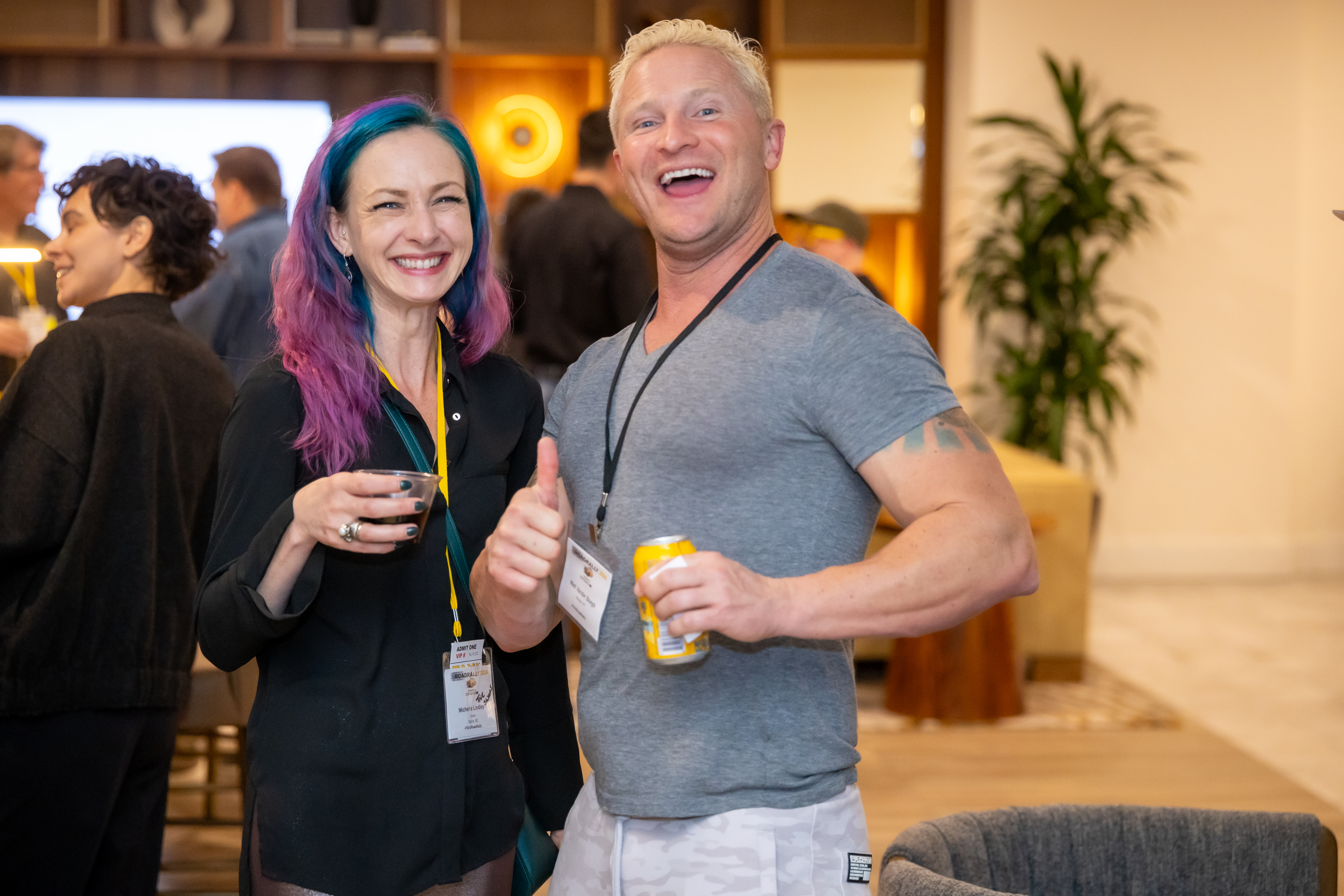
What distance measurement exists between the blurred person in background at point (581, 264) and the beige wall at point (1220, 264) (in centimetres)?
256

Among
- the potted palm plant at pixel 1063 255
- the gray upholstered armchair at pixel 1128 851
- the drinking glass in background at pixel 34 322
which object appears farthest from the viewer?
the potted palm plant at pixel 1063 255

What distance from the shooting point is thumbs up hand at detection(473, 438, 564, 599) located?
51.0 inches

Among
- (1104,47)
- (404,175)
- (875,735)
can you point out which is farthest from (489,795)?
(1104,47)

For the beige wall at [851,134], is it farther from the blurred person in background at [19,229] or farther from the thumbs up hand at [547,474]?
the thumbs up hand at [547,474]

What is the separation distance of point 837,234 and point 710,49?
3.22 meters

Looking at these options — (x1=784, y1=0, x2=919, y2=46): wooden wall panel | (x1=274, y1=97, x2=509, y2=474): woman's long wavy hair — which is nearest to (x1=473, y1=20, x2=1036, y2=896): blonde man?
(x1=274, y1=97, x2=509, y2=474): woman's long wavy hair

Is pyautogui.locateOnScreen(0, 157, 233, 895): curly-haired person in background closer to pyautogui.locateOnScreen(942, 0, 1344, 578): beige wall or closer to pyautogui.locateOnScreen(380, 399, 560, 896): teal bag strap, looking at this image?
pyautogui.locateOnScreen(380, 399, 560, 896): teal bag strap

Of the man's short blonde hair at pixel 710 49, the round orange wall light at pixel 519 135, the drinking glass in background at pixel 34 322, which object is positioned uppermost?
the round orange wall light at pixel 519 135

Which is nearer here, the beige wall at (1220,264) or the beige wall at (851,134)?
the beige wall at (1220,264)

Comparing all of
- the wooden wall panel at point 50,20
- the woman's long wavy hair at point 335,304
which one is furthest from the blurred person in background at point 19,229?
the wooden wall panel at point 50,20

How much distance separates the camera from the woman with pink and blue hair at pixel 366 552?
4.80 ft

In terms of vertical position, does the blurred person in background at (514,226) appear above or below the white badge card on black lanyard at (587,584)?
above

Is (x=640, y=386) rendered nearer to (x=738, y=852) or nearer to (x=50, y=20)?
(x=738, y=852)

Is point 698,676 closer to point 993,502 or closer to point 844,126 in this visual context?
point 993,502
